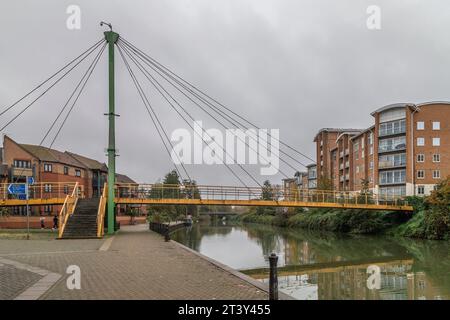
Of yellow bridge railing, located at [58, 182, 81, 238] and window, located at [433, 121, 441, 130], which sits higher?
window, located at [433, 121, 441, 130]

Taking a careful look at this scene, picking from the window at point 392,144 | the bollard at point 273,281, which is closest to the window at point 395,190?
the window at point 392,144

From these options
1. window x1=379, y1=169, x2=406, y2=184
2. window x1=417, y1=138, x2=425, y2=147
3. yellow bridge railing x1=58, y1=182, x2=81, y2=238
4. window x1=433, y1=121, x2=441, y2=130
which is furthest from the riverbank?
yellow bridge railing x1=58, y1=182, x2=81, y2=238

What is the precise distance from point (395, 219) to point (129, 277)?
1402 inches

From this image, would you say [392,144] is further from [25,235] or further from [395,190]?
[25,235]

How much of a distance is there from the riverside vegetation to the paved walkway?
19145mm

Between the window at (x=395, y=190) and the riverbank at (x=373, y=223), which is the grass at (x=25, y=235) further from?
the window at (x=395, y=190)

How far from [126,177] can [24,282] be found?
7529 centimetres

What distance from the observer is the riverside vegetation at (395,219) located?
3120 cm

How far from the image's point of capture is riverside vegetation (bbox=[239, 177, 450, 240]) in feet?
102

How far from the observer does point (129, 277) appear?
31.1ft

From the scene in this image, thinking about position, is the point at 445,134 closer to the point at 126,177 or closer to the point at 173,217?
the point at 173,217

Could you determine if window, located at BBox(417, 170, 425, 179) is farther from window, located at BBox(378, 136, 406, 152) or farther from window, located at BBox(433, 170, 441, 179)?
window, located at BBox(378, 136, 406, 152)

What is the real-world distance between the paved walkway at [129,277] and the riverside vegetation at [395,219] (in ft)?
62.8

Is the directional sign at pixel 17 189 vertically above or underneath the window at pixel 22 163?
underneath
